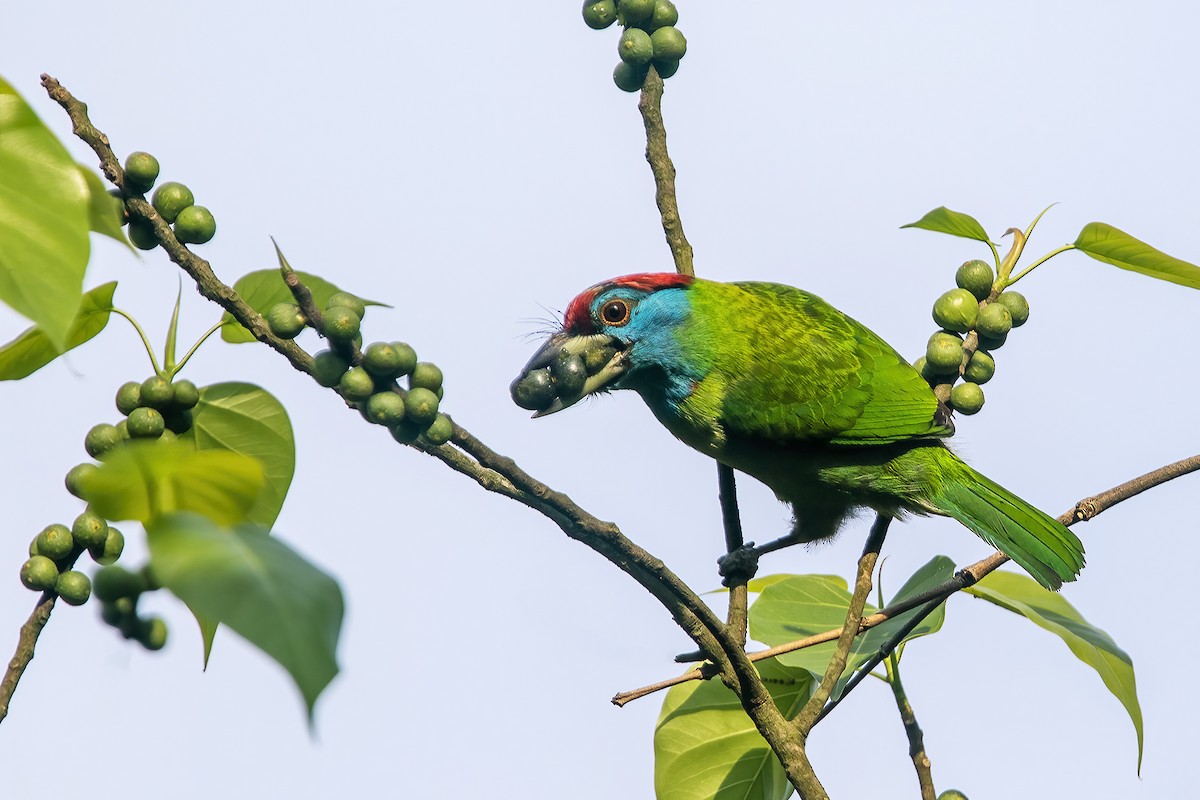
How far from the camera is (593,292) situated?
13.5 ft

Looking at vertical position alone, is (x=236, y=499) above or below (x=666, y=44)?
below

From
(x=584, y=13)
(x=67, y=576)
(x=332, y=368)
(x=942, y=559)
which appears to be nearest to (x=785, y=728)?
(x=942, y=559)

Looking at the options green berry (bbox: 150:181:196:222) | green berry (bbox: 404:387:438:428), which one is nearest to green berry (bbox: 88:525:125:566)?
green berry (bbox: 150:181:196:222)

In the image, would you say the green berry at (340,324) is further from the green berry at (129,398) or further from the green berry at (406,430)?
the green berry at (129,398)

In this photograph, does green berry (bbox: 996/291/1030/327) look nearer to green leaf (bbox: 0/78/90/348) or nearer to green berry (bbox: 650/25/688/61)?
green berry (bbox: 650/25/688/61)

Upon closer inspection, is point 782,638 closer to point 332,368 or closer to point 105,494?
point 332,368

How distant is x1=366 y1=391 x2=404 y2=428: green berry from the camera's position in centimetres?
182

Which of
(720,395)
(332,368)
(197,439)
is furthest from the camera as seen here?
(720,395)

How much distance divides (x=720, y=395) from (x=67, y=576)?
2.58m

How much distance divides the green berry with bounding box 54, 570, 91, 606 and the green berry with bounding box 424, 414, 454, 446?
0.74 m

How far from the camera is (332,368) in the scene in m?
1.87

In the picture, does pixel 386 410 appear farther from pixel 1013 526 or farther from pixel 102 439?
pixel 1013 526

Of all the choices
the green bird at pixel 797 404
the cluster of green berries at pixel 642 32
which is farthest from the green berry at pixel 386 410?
the green bird at pixel 797 404

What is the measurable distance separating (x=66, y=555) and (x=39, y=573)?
0.19 feet
